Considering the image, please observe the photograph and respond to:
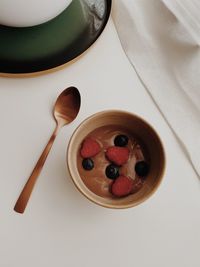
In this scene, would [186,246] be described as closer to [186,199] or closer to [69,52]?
[186,199]

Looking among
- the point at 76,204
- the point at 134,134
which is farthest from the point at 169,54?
the point at 76,204

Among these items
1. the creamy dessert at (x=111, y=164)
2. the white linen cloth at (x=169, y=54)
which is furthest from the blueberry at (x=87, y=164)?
the white linen cloth at (x=169, y=54)

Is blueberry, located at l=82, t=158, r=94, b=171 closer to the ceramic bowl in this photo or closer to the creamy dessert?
the creamy dessert

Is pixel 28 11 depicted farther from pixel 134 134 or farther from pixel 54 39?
pixel 134 134

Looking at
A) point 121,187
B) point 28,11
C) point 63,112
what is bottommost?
point 121,187

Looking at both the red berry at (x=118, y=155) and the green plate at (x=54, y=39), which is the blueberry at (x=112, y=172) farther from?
the green plate at (x=54, y=39)

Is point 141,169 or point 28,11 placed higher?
point 28,11

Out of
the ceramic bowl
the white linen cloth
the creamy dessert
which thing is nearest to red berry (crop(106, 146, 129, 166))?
the creamy dessert
